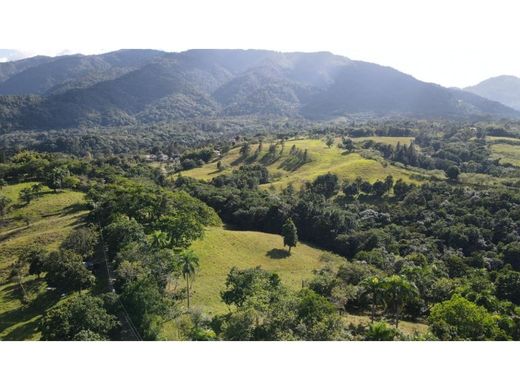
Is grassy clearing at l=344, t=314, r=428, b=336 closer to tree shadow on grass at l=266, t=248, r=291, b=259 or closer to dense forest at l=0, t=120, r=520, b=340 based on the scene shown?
dense forest at l=0, t=120, r=520, b=340

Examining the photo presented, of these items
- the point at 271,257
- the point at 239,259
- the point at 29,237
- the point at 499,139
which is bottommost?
the point at 271,257

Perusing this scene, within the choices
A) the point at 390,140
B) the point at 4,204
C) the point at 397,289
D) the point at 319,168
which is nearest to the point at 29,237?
the point at 4,204

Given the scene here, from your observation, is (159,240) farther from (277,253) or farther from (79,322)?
(277,253)

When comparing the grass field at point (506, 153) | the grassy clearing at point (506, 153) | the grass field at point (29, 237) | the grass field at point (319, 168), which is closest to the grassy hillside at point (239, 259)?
the grass field at point (29, 237)

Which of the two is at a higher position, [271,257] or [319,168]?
[271,257]

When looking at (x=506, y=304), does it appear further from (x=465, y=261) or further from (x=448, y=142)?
(x=448, y=142)
